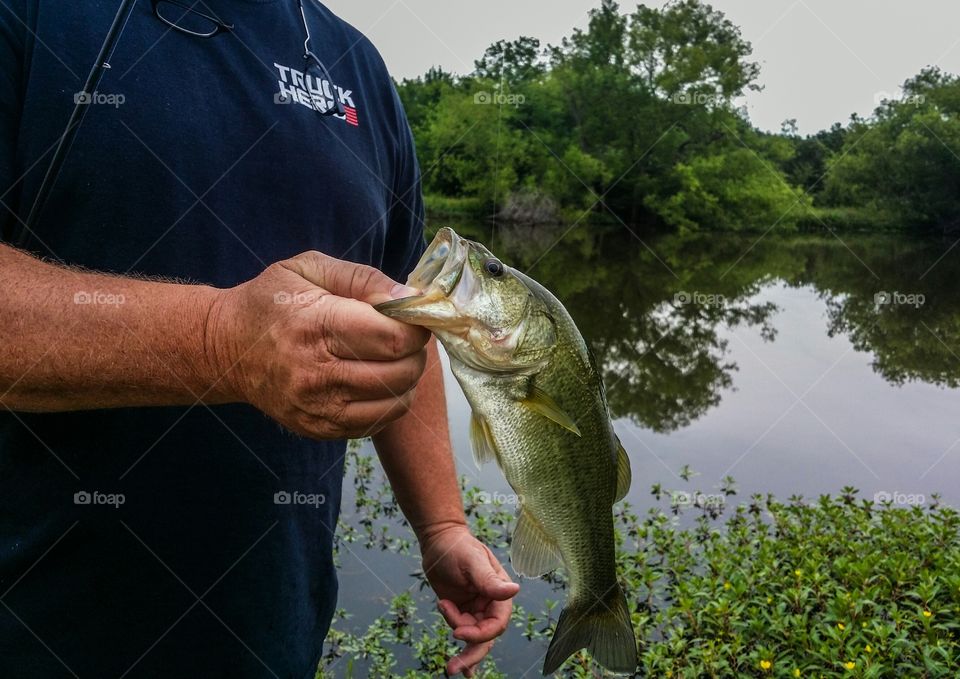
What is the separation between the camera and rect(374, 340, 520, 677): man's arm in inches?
77.5

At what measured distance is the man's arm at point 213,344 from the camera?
3.83ft

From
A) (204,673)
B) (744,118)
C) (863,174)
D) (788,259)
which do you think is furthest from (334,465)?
(863,174)

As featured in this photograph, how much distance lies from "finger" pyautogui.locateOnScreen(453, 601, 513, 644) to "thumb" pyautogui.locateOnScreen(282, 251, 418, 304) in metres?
1.08

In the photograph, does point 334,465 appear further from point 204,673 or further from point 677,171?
point 677,171

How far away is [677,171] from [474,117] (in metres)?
12.6

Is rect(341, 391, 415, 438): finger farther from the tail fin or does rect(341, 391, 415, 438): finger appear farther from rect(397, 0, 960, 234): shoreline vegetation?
rect(397, 0, 960, 234): shoreline vegetation
